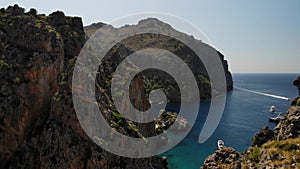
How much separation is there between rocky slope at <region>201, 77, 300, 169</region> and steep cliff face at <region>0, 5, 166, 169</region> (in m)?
13.7

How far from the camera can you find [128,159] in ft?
112

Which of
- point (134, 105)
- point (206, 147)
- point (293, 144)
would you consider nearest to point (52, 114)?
point (134, 105)

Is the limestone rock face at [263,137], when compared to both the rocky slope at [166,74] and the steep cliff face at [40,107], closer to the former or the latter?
the steep cliff face at [40,107]

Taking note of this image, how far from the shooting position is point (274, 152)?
16.7 m

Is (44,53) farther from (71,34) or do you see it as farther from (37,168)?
(37,168)

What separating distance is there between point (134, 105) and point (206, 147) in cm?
2166

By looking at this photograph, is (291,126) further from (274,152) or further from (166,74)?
(166,74)

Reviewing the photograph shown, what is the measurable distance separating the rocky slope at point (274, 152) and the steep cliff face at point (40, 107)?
13.7 metres

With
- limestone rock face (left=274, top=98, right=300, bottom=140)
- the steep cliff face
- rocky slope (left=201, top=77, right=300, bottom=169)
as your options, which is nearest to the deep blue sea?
the steep cliff face

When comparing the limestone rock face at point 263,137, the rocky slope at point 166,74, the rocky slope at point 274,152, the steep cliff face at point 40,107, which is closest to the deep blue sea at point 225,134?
the steep cliff face at point 40,107

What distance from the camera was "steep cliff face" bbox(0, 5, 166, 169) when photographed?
100ft

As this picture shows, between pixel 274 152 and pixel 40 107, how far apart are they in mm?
27827

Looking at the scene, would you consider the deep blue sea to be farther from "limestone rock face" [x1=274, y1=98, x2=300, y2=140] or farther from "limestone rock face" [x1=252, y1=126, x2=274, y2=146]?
"limestone rock face" [x1=274, y1=98, x2=300, y2=140]

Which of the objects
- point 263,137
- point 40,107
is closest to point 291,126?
point 263,137
